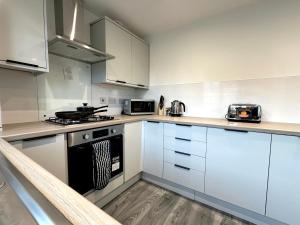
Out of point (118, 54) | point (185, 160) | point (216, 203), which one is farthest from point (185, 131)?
point (118, 54)

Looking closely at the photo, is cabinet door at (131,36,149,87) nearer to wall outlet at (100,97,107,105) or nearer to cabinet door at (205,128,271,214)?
wall outlet at (100,97,107,105)

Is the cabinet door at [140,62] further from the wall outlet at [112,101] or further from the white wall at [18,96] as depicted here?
the white wall at [18,96]

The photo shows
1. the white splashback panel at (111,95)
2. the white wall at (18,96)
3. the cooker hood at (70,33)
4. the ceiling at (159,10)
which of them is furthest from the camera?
the white splashback panel at (111,95)

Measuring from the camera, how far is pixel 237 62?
1913 mm

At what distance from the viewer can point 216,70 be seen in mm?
2059

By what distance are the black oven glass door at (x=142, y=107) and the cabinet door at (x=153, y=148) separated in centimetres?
40

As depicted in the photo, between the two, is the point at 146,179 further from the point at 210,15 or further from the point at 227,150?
the point at 210,15

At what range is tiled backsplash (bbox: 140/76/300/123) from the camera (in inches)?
64.3

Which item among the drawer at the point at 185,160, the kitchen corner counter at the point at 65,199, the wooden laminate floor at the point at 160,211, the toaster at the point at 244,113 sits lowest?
the wooden laminate floor at the point at 160,211

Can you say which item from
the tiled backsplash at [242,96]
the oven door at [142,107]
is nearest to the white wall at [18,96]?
the oven door at [142,107]

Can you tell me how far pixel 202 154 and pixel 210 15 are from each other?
5.89ft

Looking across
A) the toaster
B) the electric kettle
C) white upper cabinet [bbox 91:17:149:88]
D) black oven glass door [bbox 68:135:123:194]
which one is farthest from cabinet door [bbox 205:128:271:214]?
white upper cabinet [bbox 91:17:149:88]

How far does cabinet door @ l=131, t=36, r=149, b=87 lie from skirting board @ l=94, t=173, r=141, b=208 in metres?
1.39

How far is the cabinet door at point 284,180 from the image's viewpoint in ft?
3.93
